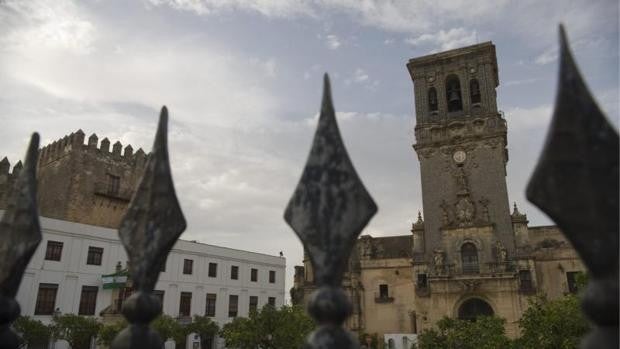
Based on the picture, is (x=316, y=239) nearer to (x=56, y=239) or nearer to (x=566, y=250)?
(x=56, y=239)

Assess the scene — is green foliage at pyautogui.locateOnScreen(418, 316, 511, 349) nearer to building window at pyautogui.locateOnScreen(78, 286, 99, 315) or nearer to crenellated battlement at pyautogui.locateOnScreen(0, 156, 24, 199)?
building window at pyautogui.locateOnScreen(78, 286, 99, 315)

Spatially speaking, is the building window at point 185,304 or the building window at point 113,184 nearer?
the building window at point 185,304

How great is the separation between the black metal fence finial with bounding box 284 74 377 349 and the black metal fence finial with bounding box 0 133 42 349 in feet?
4.02

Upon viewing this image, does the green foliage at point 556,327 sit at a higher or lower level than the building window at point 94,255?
lower

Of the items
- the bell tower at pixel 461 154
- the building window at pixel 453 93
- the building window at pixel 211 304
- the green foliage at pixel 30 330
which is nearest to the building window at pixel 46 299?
the green foliage at pixel 30 330

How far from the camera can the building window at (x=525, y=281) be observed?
25891 mm

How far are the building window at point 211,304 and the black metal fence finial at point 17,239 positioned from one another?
29.2 meters

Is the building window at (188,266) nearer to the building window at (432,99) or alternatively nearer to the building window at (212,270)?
the building window at (212,270)

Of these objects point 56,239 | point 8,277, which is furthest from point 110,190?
point 8,277

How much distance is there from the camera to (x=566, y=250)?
2727 centimetres

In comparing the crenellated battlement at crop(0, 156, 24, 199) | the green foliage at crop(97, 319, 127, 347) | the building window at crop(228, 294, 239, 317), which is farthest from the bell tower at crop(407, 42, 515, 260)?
the crenellated battlement at crop(0, 156, 24, 199)

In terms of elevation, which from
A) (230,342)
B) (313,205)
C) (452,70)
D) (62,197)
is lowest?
(230,342)

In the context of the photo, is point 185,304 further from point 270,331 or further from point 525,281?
point 525,281

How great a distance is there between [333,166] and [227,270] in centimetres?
3163
